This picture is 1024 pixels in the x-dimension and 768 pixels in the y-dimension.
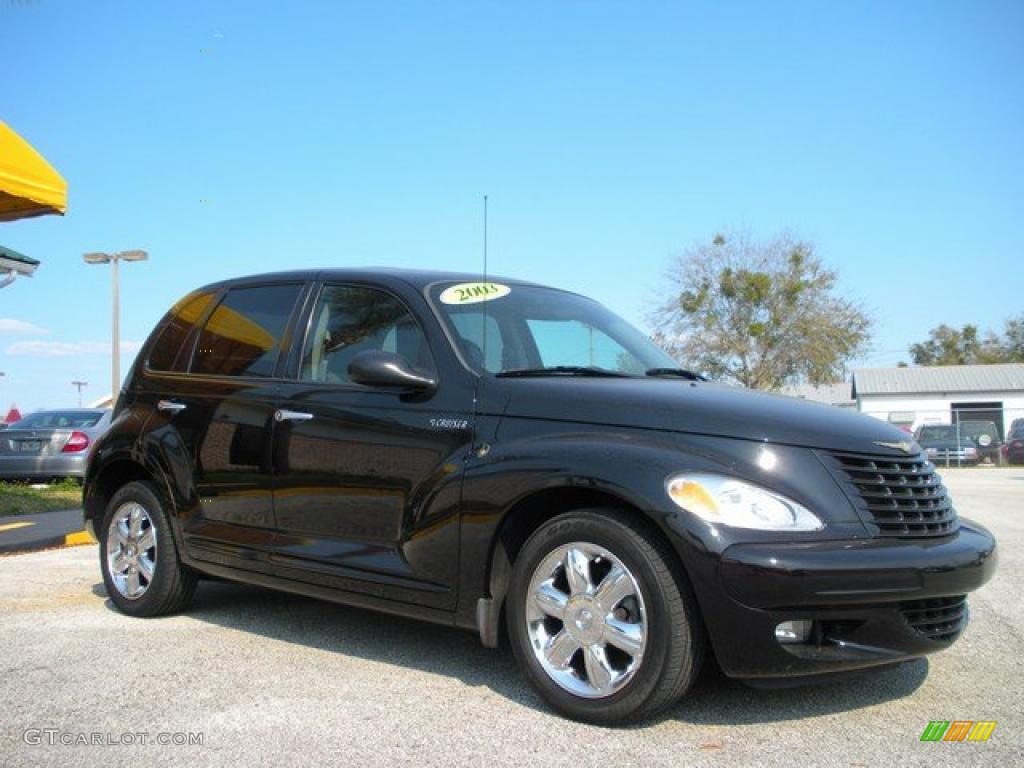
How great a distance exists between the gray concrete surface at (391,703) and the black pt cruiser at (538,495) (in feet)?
0.78

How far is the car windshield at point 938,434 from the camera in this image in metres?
30.4

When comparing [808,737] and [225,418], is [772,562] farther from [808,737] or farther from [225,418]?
[225,418]

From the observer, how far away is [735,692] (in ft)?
12.5

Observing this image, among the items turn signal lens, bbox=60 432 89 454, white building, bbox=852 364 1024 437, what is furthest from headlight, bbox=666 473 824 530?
white building, bbox=852 364 1024 437

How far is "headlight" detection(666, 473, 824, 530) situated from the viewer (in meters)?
3.22

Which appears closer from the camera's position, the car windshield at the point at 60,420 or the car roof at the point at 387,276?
the car roof at the point at 387,276

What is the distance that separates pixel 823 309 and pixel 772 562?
122ft

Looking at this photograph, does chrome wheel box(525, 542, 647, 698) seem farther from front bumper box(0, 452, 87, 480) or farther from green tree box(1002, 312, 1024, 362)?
green tree box(1002, 312, 1024, 362)

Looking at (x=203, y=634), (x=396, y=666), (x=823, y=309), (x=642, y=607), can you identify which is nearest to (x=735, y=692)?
(x=642, y=607)

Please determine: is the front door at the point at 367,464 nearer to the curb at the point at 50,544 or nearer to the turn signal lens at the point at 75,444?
the curb at the point at 50,544

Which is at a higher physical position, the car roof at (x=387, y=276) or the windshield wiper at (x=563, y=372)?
the car roof at (x=387, y=276)

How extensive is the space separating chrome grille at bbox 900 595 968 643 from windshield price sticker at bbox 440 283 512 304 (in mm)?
2266

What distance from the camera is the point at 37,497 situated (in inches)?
Result: 467

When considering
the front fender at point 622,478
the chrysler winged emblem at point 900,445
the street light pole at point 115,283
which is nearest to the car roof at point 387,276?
the front fender at point 622,478
